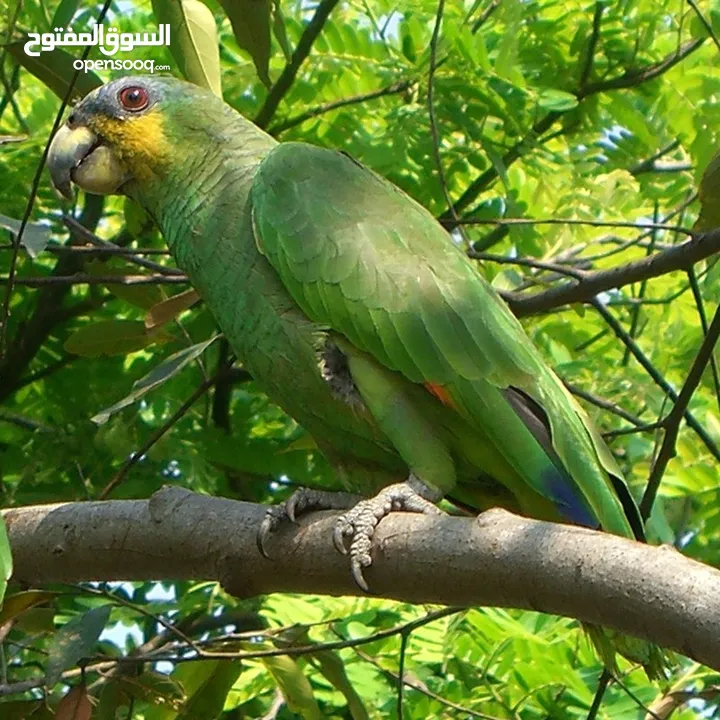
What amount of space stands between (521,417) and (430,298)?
1.01 feet

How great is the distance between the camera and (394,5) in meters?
3.33

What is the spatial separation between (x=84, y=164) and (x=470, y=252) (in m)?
0.92

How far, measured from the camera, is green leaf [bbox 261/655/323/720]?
2.50m

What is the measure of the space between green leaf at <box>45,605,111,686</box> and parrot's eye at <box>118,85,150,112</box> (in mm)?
1150

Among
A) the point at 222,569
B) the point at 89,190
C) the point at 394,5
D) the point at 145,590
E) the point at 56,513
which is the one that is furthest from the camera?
the point at 145,590

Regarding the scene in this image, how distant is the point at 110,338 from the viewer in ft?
9.50

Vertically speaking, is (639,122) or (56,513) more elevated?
(639,122)

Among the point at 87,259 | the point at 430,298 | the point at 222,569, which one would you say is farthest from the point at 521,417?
the point at 87,259

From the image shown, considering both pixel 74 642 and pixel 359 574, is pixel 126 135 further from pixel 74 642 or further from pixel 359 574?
pixel 359 574

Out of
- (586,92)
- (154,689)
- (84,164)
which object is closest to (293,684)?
(154,689)

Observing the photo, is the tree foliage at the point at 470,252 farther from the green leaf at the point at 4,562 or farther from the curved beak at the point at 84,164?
the green leaf at the point at 4,562

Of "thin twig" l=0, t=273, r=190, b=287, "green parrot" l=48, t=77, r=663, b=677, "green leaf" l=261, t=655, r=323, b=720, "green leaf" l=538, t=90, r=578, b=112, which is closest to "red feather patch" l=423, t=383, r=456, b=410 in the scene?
"green parrot" l=48, t=77, r=663, b=677

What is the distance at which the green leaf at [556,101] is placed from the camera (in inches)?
122

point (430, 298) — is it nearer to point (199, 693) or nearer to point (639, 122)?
point (199, 693)
